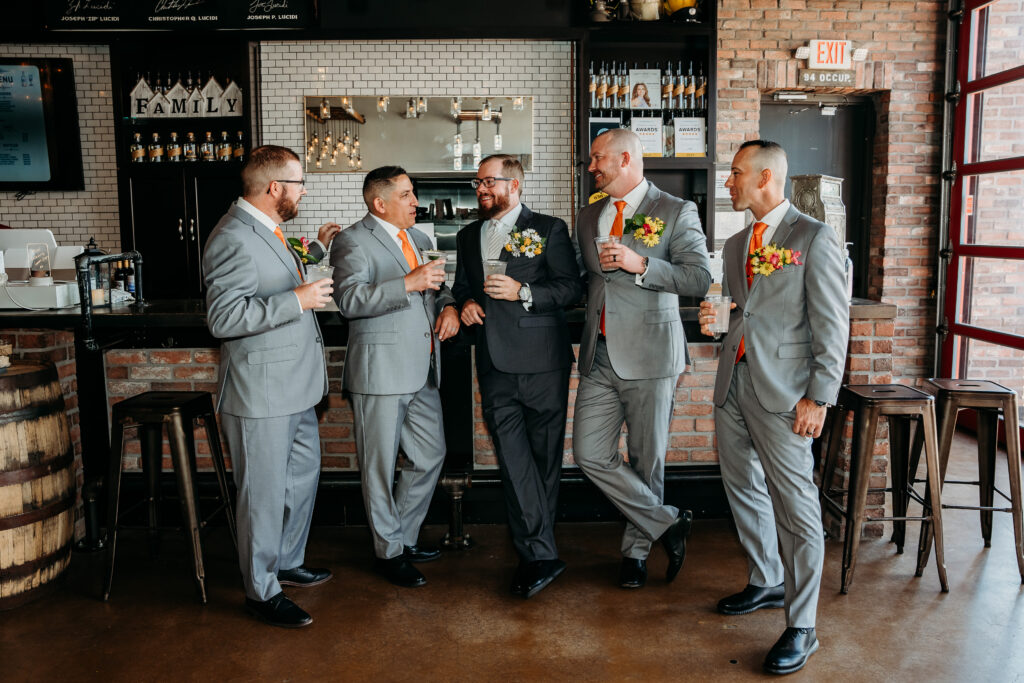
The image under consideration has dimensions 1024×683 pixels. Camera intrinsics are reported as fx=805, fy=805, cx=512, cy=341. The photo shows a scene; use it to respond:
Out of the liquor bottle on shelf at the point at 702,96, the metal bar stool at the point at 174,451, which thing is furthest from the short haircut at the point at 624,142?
the liquor bottle on shelf at the point at 702,96

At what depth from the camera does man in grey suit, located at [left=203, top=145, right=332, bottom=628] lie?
2.79m

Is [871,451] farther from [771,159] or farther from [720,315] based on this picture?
[771,159]

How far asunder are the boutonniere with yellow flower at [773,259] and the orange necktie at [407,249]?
1.35 meters

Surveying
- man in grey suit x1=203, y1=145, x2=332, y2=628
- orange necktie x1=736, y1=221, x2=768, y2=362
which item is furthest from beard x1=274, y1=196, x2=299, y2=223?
orange necktie x1=736, y1=221, x2=768, y2=362

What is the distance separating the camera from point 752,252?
2.75 m

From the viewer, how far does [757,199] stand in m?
2.76

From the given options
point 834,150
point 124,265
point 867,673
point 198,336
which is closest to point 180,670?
point 198,336

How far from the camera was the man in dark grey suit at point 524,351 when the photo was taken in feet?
10.4

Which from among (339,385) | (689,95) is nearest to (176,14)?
(339,385)

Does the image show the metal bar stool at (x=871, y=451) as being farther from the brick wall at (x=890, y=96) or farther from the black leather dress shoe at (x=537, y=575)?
the brick wall at (x=890, y=96)

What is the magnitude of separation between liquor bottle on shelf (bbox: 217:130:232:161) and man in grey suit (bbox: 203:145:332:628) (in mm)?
3426

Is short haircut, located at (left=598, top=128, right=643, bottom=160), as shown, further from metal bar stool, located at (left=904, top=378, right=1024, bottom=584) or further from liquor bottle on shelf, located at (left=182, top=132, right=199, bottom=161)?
liquor bottle on shelf, located at (left=182, top=132, right=199, bottom=161)

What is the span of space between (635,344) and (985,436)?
1.79 metres

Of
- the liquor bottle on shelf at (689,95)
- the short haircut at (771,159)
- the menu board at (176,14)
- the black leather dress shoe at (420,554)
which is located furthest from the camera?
the liquor bottle on shelf at (689,95)
